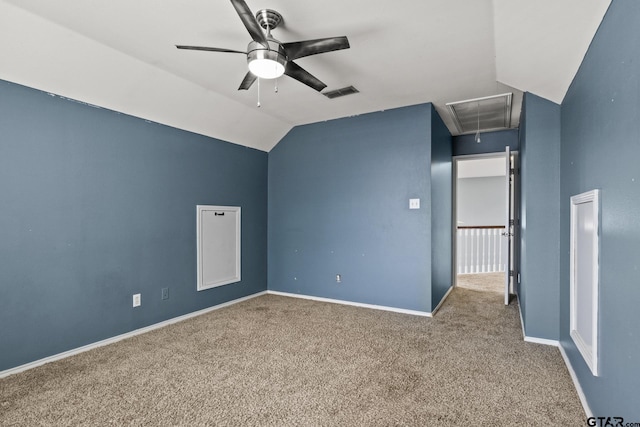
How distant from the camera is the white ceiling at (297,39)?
2004 millimetres

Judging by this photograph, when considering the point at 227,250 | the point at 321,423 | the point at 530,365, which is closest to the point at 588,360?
the point at 530,365

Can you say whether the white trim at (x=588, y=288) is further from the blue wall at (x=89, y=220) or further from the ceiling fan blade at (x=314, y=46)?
the blue wall at (x=89, y=220)

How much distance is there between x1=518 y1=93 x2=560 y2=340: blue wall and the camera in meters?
2.90

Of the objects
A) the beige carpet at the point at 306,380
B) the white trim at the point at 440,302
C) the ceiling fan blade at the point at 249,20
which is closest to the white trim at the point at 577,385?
the beige carpet at the point at 306,380

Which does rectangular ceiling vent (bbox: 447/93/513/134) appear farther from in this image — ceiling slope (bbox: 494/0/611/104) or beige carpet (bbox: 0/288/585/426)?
beige carpet (bbox: 0/288/585/426)

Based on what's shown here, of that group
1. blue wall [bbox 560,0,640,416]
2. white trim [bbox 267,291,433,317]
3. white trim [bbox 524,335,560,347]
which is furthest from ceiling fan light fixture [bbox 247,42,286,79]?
white trim [bbox 524,335,560,347]

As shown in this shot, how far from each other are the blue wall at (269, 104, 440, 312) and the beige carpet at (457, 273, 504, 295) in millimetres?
2023

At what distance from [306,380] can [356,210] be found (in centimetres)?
237

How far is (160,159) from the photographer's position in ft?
11.4

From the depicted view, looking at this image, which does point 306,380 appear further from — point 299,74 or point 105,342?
point 299,74

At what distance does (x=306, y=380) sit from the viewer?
230 cm

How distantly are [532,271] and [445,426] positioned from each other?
1863 mm

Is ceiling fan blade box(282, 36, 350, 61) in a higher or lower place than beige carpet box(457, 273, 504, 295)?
higher

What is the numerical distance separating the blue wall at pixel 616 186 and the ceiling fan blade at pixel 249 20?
163 centimetres
